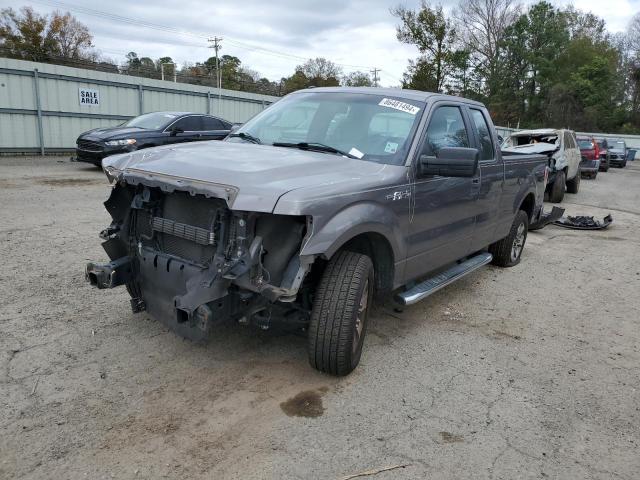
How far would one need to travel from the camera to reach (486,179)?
5.02 meters

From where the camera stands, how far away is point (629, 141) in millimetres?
44000

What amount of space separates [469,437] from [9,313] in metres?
3.62

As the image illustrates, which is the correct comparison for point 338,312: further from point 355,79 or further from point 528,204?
point 355,79

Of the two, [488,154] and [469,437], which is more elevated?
[488,154]

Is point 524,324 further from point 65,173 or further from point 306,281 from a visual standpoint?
point 65,173

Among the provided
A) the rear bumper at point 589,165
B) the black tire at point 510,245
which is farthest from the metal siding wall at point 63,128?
the rear bumper at point 589,165

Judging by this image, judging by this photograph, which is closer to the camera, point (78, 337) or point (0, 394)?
point (0, 394)

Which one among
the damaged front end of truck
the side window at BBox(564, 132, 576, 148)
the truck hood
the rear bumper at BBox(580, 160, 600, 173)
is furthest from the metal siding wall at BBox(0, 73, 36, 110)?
the rear bumper at BBox(580, 160, 600, 173)

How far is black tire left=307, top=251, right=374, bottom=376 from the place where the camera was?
3195mm

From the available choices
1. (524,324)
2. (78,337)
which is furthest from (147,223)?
(524,324)

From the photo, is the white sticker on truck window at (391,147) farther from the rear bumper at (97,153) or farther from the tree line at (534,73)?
the tree line at (534,73)

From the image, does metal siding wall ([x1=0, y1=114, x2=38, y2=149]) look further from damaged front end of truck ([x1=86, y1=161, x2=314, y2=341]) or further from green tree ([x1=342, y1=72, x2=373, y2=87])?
green tree ([x1=342, y1=72, x2=373, y2=87])

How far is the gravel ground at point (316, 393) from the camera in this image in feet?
8.67

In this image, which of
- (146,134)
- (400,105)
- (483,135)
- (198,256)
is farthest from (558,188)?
(198,256)
